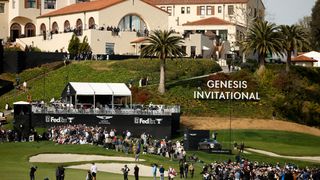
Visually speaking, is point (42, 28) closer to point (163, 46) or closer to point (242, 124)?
point (163, 46)

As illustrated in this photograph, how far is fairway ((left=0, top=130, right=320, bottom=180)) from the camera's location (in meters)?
68.5

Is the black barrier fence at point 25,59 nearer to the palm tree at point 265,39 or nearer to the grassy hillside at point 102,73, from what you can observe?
the grassy hillside at point 102,73

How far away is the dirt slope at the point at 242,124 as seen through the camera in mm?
103375

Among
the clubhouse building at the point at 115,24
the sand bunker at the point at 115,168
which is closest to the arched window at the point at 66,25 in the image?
the clubhouse building at the point at 115,24

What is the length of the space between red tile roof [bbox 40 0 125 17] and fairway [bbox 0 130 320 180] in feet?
118

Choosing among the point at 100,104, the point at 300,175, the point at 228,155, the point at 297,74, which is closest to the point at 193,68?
the point at 297,74

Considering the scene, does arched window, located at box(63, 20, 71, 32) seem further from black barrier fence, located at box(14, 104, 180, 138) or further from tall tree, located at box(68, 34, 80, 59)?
black barrier fence, located at box(14, 104, 180, 138)

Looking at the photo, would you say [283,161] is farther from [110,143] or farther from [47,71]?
[47,71]

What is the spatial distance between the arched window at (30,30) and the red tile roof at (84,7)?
8.83 feet

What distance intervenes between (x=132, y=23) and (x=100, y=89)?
3297cm

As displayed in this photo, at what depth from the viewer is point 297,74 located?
118375 millimetres

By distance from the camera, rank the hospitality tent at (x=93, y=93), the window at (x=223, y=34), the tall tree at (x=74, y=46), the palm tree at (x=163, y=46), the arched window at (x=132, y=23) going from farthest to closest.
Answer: the window at (x=223, y=34) → the arched window at (x=132, y=23) → the tall tree at (x=74, y=46) → the palm tree at (x=163, y=46) → the hospitality tent at (x=93, y=93)

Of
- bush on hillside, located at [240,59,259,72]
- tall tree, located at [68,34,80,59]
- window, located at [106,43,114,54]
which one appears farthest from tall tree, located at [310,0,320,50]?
tall tree, located at [68,34,80,59]

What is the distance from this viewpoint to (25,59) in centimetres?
12288
